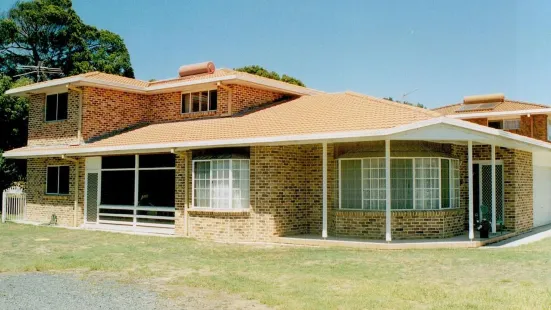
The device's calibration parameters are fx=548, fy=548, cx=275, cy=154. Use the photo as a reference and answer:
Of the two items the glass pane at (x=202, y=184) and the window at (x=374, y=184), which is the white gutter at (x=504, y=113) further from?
the glass pane at (x=202, y=184)

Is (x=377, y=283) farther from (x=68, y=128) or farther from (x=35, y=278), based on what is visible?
(x=68, y=128)

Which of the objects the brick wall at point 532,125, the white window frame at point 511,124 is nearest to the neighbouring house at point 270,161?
the brick wall at point 532,125

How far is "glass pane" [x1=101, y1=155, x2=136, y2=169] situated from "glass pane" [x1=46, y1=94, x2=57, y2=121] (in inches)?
119

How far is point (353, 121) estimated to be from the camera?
563 inches

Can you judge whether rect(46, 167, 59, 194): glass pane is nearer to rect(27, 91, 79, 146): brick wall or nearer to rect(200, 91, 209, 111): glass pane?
rect(27, 91, 79, 146): brick wall

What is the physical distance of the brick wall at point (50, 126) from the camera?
21.2m

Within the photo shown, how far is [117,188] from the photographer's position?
74.7ft

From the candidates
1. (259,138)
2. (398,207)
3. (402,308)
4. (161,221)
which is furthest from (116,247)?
(402,308)

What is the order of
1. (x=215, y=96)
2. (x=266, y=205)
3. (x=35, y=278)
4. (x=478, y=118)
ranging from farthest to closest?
(x=478, y=118) → (x=215, y=96) → (x=266, y=205) → (x=35, y=278)

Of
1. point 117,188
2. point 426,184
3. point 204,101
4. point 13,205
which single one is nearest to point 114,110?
point 117,188

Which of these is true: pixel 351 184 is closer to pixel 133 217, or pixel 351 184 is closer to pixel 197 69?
pixel 133 217

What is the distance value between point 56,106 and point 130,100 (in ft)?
9.86

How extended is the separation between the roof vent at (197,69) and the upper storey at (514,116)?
10.8m

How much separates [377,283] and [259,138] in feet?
21.3
